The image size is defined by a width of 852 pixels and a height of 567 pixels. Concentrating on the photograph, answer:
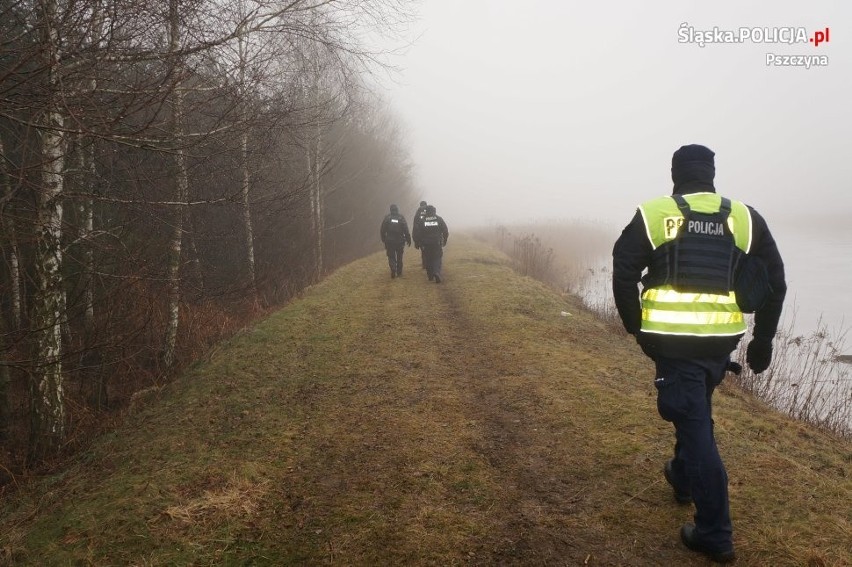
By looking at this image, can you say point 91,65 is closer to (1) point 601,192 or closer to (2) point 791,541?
(2) point 791,541

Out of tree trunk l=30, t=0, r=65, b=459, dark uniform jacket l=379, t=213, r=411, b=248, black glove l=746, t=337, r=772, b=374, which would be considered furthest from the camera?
dark uniform jacket l=379, t=213, r=411, b=248

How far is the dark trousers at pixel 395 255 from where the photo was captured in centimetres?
1281

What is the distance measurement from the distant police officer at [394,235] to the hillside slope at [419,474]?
6357 mm

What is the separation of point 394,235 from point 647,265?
32.9 ft

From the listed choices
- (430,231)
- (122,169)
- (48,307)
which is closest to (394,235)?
(430,231)

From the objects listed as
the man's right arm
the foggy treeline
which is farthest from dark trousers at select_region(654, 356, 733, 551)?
the foggy treeline

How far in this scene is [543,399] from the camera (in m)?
5.00

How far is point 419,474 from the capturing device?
12.0 ft

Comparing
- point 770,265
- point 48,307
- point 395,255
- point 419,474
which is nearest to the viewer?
point 770,265

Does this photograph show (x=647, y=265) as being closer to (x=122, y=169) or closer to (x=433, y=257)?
(x=122, y=169)

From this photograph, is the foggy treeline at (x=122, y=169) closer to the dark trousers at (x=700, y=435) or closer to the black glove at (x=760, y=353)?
the dark trousers at (x=700, y=435)

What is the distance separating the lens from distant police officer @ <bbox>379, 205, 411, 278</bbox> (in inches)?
490

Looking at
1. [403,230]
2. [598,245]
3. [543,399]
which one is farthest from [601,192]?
[543,399]

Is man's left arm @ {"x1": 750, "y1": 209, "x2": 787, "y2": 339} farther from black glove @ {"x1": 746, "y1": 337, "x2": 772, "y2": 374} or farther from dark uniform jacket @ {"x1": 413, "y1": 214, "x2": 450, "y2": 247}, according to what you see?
dark uniform jacket @ {"x1": 413, "y1": 214, "x2": 450, "y2": 247}
